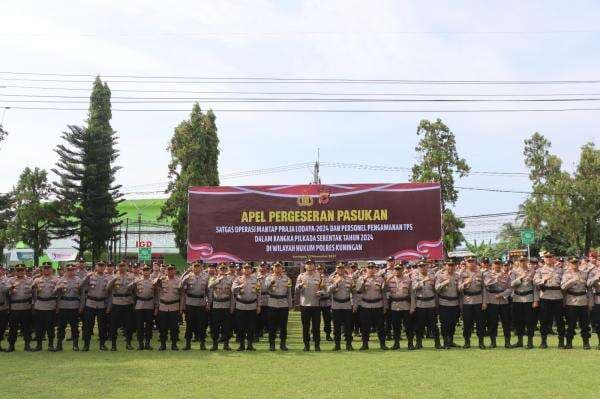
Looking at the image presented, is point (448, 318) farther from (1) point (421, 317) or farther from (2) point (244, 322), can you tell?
(2) point (244, 322)

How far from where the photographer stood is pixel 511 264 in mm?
15125

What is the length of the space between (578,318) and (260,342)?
644 cm

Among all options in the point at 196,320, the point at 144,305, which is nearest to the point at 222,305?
the point at 196,320

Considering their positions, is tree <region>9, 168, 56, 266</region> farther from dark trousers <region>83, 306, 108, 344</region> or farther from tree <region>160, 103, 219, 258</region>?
dark trousers <region>83, 306, 108, 344</region>

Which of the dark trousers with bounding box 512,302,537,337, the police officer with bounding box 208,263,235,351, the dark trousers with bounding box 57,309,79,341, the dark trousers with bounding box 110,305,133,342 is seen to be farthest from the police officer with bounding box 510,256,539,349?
the dark trousers with bounding box 57,309,79,341

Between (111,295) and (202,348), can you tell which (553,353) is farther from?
(111,295)

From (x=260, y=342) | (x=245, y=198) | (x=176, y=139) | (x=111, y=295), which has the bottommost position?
(x=260, y=342)

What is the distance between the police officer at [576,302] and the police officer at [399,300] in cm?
279

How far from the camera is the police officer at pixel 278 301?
1293 cm

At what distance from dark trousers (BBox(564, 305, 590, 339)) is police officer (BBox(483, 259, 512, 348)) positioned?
106cm

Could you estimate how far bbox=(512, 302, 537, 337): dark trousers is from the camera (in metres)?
13.0

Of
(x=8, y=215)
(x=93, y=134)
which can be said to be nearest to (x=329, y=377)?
(x=8, y=215)

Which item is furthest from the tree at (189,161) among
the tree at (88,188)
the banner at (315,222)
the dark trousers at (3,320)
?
the dark trousers at (3,320)

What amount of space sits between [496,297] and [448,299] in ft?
3.13
